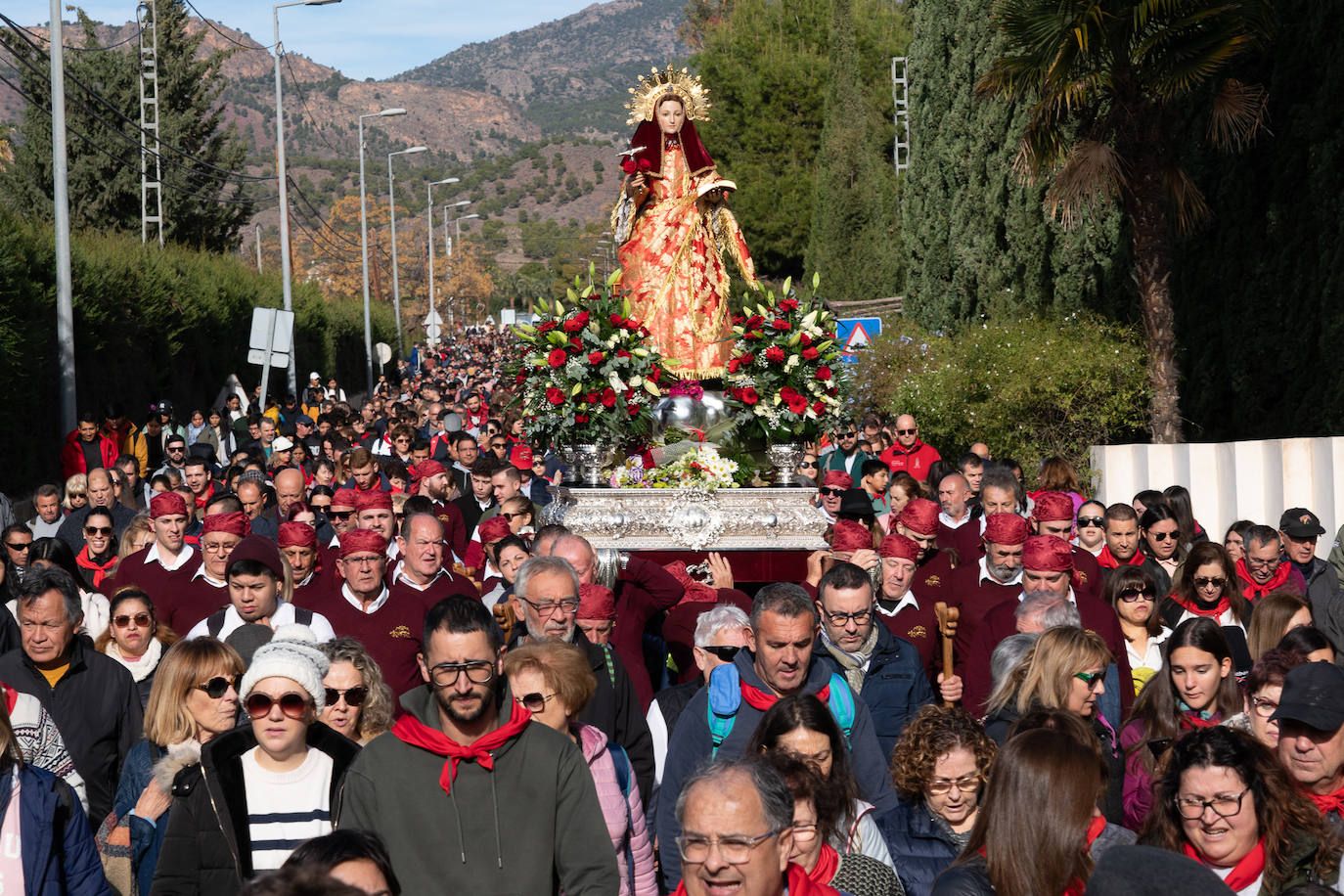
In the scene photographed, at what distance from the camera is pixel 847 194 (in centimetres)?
4503

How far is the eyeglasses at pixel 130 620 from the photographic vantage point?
729 centimetres

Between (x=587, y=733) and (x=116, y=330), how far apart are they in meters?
23.2

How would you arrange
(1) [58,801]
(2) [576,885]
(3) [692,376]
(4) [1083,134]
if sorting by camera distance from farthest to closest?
(4) [1083,134] → (3) [692,376] → (1) [58,801] → (2) [576,885]

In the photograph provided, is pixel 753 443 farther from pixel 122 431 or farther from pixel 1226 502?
pixel 122 431

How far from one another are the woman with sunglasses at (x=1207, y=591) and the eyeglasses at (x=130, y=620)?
4996 millimetres

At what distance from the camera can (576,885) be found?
456cm

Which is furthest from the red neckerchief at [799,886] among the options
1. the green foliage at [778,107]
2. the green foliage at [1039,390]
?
the green foliage at [778,107]

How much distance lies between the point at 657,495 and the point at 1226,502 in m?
5.78

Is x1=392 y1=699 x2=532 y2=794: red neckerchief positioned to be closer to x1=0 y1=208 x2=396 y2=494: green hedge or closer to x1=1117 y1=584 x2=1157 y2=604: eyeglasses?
x1=1117 y1=584 x2=1157 y2=604: eyeglasses

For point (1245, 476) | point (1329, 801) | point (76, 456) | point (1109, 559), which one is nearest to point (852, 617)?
point (1329, 801)

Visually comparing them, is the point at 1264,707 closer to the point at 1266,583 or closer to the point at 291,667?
the point at 291,667

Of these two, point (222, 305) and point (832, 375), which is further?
point (222, 305)

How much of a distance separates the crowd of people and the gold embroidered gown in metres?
5.09

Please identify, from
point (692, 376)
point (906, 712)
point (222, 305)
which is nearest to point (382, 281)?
point (222, 305)
